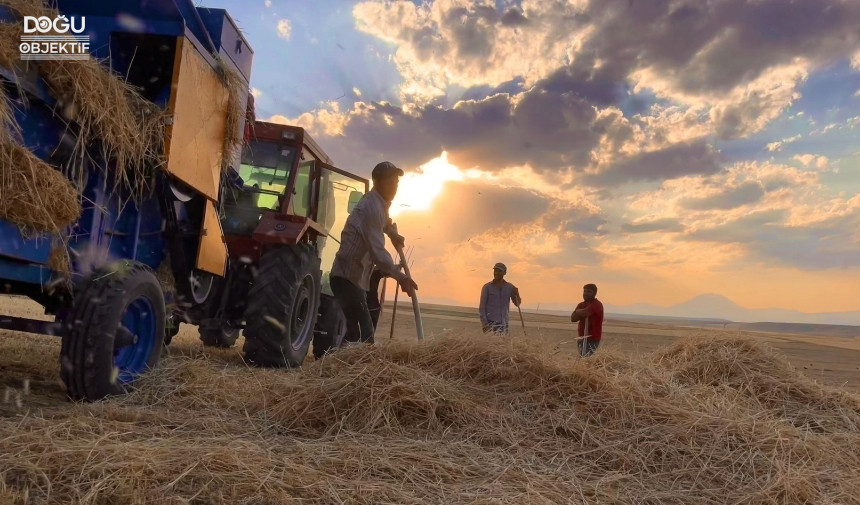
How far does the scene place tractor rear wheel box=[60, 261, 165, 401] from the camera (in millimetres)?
3367

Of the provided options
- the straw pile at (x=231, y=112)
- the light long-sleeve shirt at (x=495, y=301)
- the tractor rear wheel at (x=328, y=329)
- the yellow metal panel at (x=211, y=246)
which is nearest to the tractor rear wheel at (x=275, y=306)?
the yellow metal panel at (x=211, y=246)

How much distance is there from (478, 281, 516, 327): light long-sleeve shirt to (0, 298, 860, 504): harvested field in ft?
10.8

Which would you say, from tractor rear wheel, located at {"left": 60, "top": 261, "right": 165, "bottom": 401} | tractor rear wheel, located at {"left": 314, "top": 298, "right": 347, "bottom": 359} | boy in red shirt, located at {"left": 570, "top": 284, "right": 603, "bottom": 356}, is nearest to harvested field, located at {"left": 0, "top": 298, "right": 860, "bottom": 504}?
tractor rear wheel, located at {"left": 60, "top": 261, "right": 165, "bottom": 401}

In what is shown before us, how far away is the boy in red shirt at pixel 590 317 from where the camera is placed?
741 centimetres

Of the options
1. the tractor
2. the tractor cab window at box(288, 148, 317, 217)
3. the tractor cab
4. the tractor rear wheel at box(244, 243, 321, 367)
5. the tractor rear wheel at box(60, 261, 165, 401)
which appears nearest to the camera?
the tractor

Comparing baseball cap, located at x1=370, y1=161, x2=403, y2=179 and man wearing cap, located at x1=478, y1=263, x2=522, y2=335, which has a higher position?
baseball cap, located at x1=370, y1=161, x2=403, y2=179

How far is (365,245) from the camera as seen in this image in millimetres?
4547

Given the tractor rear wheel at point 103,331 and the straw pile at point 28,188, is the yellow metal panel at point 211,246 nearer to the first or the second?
the tractor rear wheel at point 103,331

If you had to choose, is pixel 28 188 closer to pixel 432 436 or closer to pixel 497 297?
pixel 432 436

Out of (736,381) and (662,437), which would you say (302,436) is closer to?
(662,437)

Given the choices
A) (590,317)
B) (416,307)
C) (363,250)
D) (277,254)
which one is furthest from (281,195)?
→ (590,317)

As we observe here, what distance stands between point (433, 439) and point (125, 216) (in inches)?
100.0

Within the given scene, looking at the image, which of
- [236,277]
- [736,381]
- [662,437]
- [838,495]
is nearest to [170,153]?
[236,277]

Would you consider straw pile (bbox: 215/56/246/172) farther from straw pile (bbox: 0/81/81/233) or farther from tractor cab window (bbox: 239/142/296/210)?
straw pile (bbox: 0/81/81/233)
